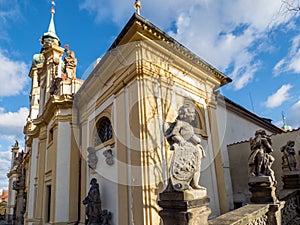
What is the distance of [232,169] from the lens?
10766 mm

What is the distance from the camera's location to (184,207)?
267 centimetres

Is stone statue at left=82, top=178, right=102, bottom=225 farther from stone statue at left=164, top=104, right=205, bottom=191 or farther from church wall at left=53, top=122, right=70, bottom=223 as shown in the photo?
stone statue at left=164, top=104, right=205, bottom=191

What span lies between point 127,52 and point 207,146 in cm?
426

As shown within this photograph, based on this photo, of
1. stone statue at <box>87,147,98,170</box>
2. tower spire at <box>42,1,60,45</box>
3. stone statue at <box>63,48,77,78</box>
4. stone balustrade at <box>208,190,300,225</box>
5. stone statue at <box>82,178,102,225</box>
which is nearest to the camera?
stone balustrade at <box>208,190,300,225</box>

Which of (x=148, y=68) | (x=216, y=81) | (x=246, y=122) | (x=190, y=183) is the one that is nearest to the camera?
(x=190, y=183)

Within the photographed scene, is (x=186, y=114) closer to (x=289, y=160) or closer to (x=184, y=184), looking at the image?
(x=184, y=184)

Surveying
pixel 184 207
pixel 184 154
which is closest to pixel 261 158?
pixel 184 154

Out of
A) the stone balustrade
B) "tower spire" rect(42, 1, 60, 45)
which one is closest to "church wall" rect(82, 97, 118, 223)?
the stone balustrade

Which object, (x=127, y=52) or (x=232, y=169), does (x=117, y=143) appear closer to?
(x=127, y=52)

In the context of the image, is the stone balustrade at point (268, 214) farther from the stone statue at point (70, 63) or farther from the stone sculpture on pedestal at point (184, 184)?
the stone statue at point (70, 63)

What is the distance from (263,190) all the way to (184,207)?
9.12 feet

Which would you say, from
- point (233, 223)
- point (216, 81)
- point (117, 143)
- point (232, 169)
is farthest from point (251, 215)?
point (232, 169)

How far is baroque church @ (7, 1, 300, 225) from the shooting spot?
582cm

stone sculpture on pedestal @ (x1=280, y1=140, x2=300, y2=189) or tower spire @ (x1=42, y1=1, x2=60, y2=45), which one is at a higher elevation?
tower spire @ (x1=42, y1=1, x2=60, y2=45)
